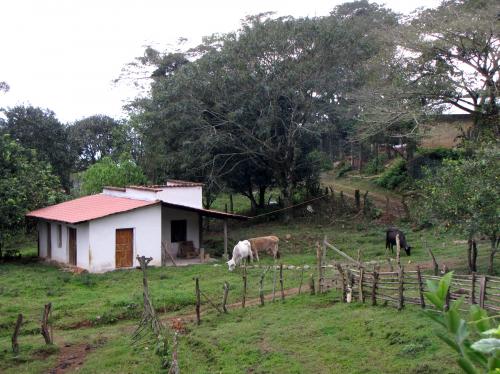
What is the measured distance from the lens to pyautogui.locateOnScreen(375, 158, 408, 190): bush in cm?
3784

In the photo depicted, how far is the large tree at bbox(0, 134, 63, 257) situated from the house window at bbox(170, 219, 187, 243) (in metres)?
7.23

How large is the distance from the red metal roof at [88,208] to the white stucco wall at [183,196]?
1.16 metres

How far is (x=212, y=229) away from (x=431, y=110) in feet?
50.5

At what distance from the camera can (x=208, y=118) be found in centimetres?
3262

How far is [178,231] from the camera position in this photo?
27188 millimetres

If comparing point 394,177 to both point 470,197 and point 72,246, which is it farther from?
point 470,197

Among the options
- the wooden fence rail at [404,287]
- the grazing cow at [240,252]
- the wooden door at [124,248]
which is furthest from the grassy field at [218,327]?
the wooden door at [124,248]

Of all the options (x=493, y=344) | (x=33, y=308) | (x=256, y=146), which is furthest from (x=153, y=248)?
(x=493, y=344)

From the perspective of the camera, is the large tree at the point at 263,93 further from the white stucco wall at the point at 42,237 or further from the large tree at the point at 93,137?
the large tree at the point at 93,137

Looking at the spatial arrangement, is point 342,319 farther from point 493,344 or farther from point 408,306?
point 493,344

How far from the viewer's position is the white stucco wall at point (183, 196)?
87.8 ft

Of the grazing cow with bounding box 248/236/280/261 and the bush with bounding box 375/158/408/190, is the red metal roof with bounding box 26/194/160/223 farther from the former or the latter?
the bush with bounding box 375/158/408/190

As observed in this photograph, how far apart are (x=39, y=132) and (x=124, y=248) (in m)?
19.4

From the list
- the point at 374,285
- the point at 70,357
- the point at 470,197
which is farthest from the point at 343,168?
the point at 70,357
